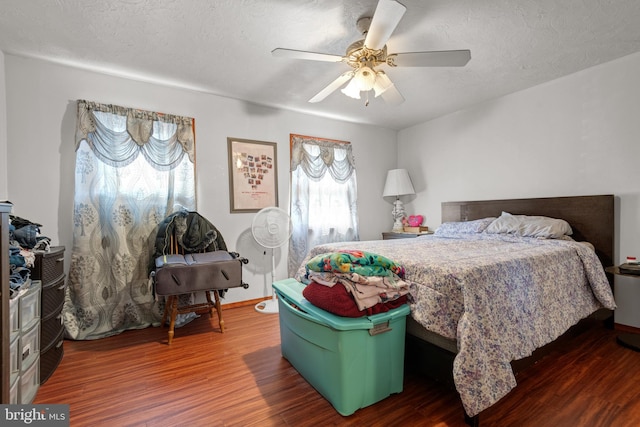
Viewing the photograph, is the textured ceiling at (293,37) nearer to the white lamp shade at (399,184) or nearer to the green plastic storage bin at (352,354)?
the white lamp shade at (399,184)

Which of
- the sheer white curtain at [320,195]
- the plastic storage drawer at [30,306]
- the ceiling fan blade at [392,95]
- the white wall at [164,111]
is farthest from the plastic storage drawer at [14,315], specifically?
the ceiling fan blade at [392,95]

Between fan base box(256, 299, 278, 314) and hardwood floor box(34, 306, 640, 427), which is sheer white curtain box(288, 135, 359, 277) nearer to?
fan base box(256, 299, 278, 314)

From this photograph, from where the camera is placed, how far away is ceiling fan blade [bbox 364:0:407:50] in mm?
1463

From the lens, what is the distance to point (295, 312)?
5.82 ft

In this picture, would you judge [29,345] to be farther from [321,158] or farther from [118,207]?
[321,158]

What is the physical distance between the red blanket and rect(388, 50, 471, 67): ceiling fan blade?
4.94ft

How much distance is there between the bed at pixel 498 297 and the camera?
135 cm

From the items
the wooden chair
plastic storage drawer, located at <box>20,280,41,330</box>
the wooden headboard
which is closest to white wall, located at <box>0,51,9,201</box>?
plastic storage drawer, located at <box>20,280,41,330</box>

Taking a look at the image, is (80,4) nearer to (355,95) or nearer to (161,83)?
(161,83)

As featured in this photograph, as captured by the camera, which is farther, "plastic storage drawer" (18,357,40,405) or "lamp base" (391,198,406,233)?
"lamp base" (391,198,406,233)

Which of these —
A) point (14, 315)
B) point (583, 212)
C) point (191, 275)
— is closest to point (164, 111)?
point (191, 275)

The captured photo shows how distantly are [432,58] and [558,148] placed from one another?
1.97 metres

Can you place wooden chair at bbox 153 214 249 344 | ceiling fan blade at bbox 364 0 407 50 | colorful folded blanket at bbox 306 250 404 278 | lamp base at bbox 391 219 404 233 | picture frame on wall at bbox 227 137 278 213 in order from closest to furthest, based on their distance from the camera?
ceiling fan blade at bbox 364 0 407 50, colorful folded blanket at bbox 306 250 404 278, wooden chair at bbox 153 214 249 344, picture frame on wall at bbox 227 137 278 213, lamp base at bbox 391 219 404 233

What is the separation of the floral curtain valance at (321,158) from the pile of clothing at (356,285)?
2.21 metres
